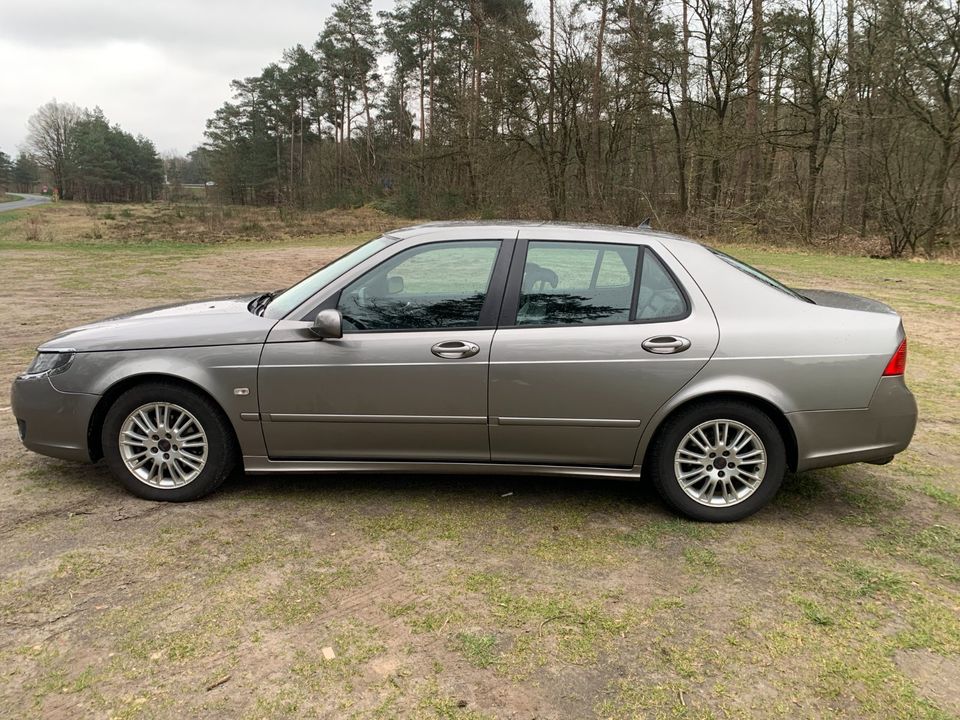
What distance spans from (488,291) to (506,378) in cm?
50

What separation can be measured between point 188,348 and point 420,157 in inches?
1571

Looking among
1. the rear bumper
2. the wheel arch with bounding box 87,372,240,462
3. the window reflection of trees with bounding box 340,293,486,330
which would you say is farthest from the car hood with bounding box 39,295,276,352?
the rear bumper

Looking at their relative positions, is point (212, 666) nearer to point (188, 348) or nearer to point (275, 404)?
point (275, 404)

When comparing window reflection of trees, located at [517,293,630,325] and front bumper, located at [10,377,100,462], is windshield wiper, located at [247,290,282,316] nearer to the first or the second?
front bumper, located at [10,377,100,462]

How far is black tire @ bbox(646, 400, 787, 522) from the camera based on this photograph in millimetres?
3572

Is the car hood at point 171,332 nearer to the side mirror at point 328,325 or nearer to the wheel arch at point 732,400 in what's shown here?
the side mirror at point 328,325

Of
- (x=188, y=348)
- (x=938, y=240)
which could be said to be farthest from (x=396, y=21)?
(x=188, y=348)

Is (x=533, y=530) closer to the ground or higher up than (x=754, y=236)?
closer to the ground

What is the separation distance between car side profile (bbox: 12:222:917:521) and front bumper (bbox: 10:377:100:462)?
11 mm

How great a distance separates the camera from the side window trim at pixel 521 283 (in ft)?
11.9

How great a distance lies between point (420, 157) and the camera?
41625mm

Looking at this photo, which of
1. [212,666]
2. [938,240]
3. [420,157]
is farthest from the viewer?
[420,157]

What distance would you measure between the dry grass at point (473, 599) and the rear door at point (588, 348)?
0.49 metres

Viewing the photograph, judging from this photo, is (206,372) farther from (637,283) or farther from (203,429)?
(637,283)
